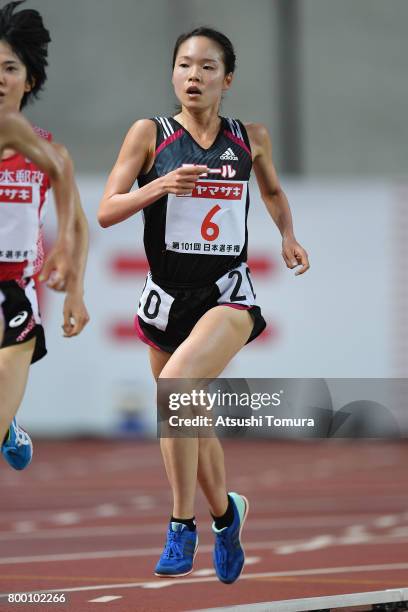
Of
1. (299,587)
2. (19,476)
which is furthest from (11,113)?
(19,476)

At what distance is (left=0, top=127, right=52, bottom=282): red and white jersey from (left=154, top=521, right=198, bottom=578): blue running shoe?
128 cm

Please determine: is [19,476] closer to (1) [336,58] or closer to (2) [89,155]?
(2) [89,155]

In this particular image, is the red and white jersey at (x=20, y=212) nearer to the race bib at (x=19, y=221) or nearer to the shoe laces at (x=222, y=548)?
the race bib at (x=19, y=221)

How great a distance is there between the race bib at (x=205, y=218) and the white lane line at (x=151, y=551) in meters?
3.97

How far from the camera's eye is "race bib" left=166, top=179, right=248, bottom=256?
18.5ft

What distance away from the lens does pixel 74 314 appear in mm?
5031

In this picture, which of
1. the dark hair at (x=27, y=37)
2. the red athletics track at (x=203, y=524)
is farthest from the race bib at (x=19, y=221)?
the red athletics track at (x=203, y=524)

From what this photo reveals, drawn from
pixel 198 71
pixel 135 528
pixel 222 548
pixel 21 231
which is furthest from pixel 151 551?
pixel 198 71

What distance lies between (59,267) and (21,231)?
0.99 metres

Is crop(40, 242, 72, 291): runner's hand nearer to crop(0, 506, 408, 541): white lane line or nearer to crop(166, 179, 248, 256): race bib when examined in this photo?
crop(166, 179, 248, 256): race bib

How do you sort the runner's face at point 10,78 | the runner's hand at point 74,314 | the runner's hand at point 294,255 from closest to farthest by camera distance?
the runner's hand at point 74,314 < the runner's face at point 10,78 < the runner's hand at point 294,255

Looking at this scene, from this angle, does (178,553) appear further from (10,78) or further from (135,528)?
(135,528)

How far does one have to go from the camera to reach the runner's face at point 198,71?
5570 millimetres

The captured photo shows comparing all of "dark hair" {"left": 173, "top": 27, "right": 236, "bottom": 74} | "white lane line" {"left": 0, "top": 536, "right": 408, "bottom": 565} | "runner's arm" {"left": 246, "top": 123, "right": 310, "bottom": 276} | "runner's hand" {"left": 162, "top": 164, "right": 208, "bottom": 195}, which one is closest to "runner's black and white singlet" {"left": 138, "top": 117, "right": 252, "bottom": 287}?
"runner's arm" {"left": 246, "top": 123, "right": 310, "bottom": 276}
